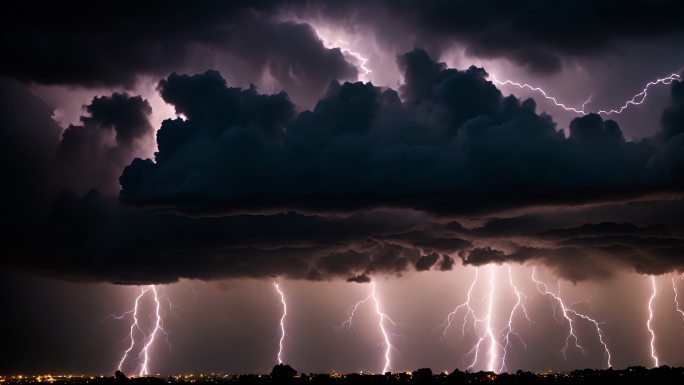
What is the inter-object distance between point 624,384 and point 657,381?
27.2 ft

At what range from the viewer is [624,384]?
656ft

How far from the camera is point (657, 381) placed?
198m
